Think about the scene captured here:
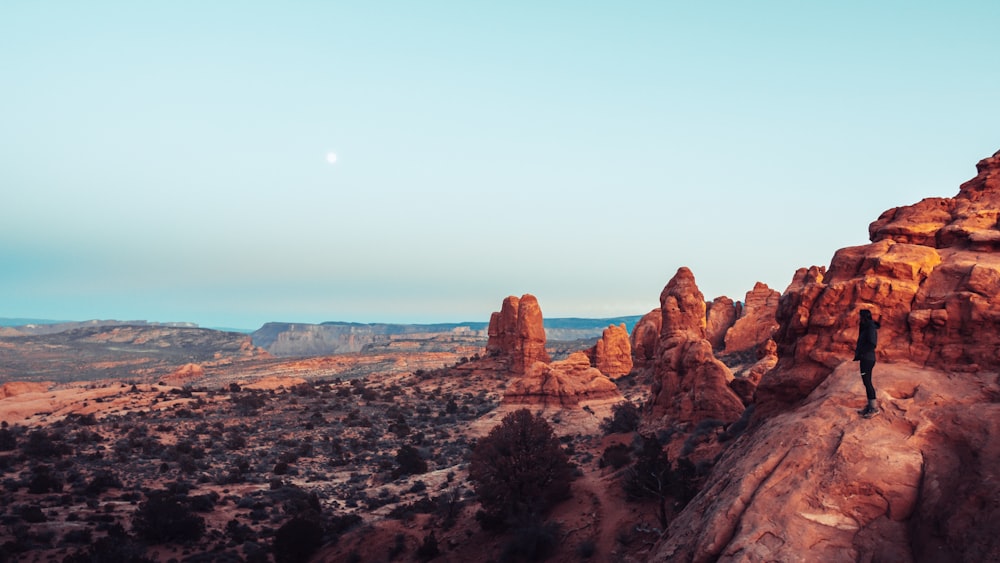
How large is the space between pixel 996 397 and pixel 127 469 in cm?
4106

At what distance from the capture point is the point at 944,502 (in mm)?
7910

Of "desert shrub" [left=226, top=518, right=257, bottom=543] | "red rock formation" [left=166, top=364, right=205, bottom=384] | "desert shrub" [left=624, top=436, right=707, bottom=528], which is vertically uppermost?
"desert shrub" [left=624, top=436, right=707, bottom=528]

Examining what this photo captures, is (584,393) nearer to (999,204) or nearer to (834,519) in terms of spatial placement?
(999,204)

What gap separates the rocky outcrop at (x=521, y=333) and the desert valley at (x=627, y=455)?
9051 mm

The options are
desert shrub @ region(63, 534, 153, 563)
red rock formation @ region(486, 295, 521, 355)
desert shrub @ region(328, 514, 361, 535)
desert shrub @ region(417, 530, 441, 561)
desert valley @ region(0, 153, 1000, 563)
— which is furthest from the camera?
red rock formation @ region(486, 295, 521, 355)

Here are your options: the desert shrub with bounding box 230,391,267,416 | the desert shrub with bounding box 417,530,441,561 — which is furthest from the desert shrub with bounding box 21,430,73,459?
the desert shrub with bounding box 417,530,441,561

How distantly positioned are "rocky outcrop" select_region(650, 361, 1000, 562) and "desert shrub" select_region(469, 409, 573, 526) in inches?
548

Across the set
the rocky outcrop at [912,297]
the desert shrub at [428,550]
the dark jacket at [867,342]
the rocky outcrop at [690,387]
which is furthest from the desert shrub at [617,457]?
the dark jacket at [867,342]

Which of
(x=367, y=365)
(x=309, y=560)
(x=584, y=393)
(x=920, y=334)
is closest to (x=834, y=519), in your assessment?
(x=920, y=334)

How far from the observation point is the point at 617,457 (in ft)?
87.0

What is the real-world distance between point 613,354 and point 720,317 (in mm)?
21396

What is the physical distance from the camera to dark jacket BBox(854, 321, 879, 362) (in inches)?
374

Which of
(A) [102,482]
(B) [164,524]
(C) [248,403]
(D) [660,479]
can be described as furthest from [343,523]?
(C) [248,403]

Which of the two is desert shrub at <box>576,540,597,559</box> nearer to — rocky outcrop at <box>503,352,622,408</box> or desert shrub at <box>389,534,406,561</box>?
desert shrub at <box>389,534,406,561</box>
